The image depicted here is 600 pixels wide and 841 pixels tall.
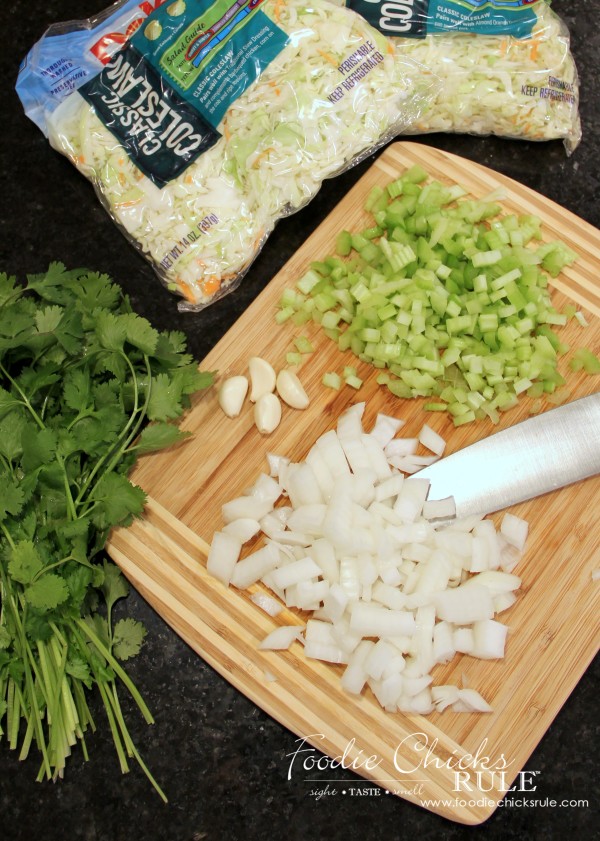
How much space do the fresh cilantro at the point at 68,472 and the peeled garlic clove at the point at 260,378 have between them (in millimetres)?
134

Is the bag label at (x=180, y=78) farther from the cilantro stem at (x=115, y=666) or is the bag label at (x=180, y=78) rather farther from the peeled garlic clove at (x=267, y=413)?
the cilantro stem at (x=115, y=666)

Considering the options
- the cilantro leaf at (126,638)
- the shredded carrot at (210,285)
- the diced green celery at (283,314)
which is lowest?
the cilantro leaf at (126,638)

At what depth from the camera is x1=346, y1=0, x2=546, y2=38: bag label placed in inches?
79.5

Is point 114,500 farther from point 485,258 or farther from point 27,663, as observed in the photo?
point 485,258

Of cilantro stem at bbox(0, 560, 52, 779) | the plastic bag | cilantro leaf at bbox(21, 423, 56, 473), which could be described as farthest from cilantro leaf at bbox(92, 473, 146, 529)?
the plastic bag

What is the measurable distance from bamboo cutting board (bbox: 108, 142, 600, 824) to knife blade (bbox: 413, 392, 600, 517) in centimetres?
8

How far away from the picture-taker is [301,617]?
5.89 feet

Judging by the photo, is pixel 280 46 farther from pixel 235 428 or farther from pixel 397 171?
pixel 235 428

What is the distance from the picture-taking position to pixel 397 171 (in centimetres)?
201

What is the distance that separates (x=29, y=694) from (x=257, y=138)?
1417 millimetres

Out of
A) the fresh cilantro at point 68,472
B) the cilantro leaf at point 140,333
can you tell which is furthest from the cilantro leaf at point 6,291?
the cilantro leaf at point 140,333

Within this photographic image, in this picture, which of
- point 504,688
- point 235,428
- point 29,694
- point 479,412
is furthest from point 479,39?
point 29,694

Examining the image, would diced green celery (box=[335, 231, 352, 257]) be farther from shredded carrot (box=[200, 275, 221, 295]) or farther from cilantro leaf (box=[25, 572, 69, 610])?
cilantro leaf (box=[25, 572, 69, 610])

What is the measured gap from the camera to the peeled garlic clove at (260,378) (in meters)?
1.88
